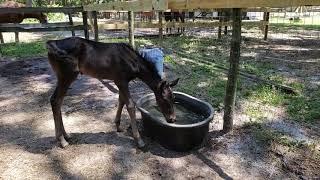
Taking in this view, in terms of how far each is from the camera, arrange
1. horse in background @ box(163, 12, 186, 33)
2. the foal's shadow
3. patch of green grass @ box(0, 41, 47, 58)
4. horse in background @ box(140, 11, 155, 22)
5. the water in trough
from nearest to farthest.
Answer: the foal's shadow → the water in trough → patch of green grass @ box(0, 41, 47, 58) → horse in background @ box(163, 12, 186, 33) → horse in background @ box(140, 11, 155, 22)

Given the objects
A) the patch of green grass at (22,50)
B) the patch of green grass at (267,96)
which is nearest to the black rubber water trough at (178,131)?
the patch of green grass at (267,96)

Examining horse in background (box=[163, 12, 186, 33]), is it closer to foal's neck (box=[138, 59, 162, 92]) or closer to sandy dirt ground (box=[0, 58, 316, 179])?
sandy dirt ground (box=[0, 58, 316, 179])

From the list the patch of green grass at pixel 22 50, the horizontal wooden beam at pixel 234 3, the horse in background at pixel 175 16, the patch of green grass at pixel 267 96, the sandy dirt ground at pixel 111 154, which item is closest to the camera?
the horizontal wooden beam at pixel 234 3

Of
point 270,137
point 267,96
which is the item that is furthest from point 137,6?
point 270,137

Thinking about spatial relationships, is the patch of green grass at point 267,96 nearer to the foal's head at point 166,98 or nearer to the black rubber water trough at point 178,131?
the black rubber water trough at point 178,131

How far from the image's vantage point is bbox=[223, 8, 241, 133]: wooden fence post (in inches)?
157

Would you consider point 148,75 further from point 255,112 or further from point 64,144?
point 255,112

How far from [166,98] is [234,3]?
131cm

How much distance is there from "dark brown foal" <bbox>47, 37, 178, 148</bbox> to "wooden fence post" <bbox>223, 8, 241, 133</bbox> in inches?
27.1

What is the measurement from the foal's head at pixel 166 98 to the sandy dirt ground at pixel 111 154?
38 cm

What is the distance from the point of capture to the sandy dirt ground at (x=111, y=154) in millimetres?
3564

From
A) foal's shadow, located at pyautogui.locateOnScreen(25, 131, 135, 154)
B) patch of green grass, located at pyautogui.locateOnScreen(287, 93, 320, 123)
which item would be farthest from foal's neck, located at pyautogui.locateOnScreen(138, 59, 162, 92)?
patch of green grass, located at pyautogui.locateOnScreen(287, 93, 320, 123)

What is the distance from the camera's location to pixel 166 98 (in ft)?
13.2

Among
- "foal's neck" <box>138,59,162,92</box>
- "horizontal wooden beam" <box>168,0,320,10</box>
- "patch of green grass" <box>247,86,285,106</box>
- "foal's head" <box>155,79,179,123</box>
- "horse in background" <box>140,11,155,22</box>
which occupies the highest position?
Answer: "horse in background" <box>140,11,155,22</box>
